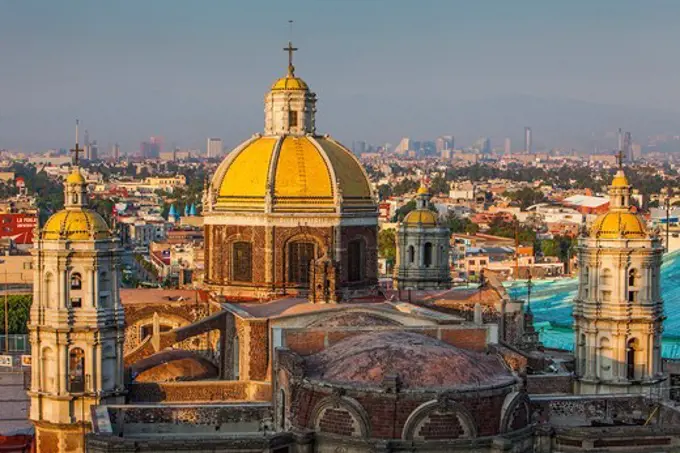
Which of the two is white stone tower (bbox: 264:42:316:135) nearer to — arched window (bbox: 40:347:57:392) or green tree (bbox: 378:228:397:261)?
arched window (bbox: 40:347:57:392)

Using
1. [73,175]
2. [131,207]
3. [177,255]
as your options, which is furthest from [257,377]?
[131,207]

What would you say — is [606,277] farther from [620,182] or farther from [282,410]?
[282,410]

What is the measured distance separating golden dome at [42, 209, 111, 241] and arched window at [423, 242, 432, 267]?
48.4 feet

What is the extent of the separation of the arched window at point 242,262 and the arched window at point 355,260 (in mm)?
2498

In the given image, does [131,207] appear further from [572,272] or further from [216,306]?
[216,306]

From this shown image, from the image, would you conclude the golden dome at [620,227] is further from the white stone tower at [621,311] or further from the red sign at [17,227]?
A: the red sign at [17,227]

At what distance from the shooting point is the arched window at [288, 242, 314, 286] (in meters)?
37.5

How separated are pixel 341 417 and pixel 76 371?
908cm

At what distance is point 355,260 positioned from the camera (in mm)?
38719

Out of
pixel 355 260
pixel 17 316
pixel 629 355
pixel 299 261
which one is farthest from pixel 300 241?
pixel 17 316

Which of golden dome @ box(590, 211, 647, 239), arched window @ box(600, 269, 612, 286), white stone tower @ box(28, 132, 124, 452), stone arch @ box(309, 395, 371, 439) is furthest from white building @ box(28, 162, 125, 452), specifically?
golden dome @ box(590, 211, 647, 239)

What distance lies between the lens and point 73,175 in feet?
109

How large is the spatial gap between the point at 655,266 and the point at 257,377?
9.47 meters

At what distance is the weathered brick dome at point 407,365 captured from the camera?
25219 millimetres
